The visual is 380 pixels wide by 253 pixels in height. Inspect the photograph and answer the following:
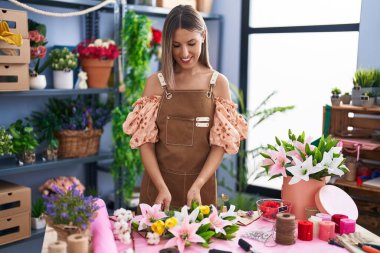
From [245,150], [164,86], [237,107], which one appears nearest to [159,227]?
[164,86]

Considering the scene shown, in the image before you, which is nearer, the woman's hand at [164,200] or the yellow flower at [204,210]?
the yellow flower at [204,210]

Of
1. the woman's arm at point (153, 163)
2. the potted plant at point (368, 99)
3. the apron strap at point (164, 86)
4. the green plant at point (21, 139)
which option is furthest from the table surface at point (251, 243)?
the green plant at point (21, 139)

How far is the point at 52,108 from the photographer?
Result: 3398mm

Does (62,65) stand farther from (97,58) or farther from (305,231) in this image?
(305,231)

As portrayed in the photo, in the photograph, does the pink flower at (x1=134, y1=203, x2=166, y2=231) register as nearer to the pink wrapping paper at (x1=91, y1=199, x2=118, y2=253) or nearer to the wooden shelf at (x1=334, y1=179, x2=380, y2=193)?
the pink wrapping paper at (x1=91, y1=199, x2=118, y2=253)

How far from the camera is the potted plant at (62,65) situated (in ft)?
10.4

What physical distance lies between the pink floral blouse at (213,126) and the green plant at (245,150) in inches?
71.6

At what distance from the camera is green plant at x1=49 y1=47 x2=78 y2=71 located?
3.17 meters

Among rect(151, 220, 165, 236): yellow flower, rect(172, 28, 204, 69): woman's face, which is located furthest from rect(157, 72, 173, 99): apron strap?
rect(151, 220, 165, 236): yellow flower

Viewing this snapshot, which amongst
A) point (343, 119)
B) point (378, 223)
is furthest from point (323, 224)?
point (343, 119)

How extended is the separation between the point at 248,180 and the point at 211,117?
2.27m

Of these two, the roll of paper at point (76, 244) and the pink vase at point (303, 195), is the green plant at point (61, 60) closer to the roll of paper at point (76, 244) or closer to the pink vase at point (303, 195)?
the pink vase at point (303, 195)

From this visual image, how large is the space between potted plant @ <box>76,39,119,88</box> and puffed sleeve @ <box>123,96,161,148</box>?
1351 millimetres

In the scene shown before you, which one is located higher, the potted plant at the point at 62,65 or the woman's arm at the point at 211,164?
the potted plant at the point at 62,65
